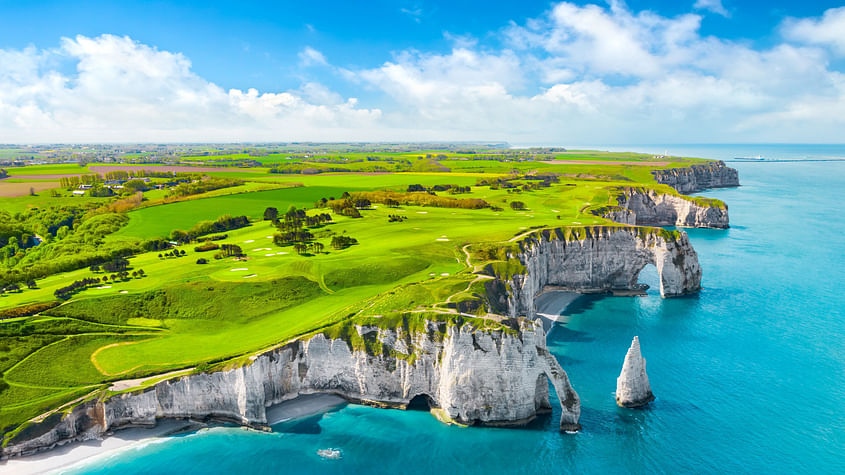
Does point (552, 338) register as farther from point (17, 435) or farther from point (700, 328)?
point (17, 435)

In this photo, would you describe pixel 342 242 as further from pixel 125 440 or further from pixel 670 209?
pixel 670 209

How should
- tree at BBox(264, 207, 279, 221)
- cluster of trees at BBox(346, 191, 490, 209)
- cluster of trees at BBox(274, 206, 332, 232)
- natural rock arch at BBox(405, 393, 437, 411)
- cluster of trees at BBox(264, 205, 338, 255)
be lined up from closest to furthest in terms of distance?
natural rock arch at BBox(405, 393, 437, 411) < cluster of trees at BBox(264, 205, 338, 255) < cluster of trees at BBox(274, 206, 332, 232) < tree at BBox(264, 207, 279, 221) < cluster of trees at BBox(346, 191, 490, 209)

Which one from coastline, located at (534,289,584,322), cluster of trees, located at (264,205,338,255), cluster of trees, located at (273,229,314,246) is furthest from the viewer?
cluster of trees, located at (273,229,314,246)

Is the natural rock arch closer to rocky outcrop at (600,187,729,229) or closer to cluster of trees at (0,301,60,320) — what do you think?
cluster of trees at (0,301,60,320)

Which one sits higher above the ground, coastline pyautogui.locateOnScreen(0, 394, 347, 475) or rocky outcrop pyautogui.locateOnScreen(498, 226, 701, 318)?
rocky outcrop pyautogui.locateOnScreen(498, 226, 701, 318)

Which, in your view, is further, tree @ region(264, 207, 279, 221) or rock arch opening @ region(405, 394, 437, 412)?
tree @ region(264, 207, 279, 221)

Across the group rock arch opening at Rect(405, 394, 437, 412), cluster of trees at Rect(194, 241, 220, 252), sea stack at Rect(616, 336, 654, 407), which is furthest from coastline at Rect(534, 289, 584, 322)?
cluster of trees at Rect(194, 241, 220, 252)

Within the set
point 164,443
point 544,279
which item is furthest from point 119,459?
point 544,279

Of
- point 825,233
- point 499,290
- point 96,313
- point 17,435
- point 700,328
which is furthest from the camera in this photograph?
point 825,233
